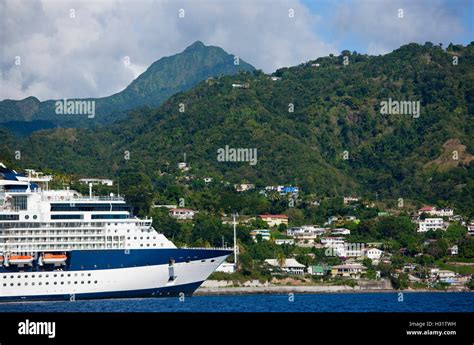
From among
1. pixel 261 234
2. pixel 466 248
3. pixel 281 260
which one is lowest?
pixel 281 260

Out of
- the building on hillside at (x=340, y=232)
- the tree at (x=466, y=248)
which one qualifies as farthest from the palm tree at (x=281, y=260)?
the tree at (x=466, y=248)

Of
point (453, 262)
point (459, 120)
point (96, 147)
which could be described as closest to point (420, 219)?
point (453, 262)

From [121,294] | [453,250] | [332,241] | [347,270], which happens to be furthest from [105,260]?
[453,250]

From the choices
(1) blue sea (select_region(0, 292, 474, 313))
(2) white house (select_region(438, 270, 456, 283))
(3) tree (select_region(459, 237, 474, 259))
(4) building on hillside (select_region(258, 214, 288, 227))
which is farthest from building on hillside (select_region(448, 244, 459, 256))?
(4) building on hillside (select_region(258, 214, 288, 227))

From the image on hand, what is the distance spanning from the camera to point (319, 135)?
13488 cm

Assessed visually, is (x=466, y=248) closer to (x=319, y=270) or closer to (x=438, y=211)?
(x=319, y=270)

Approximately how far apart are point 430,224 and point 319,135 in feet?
127

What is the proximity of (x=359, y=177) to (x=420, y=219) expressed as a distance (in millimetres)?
26266

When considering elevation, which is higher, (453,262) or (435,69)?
(435,69)

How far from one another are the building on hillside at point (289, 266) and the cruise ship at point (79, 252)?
88.0ft

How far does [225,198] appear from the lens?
101m

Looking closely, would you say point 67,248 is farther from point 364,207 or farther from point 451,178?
point 451,178

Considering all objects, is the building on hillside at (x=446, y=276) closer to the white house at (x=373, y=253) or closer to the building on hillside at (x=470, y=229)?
the white house at (x=373, y=253)

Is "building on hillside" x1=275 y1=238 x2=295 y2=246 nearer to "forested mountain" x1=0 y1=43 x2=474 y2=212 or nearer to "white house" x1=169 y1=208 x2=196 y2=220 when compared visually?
"white house" x1=169 y1=208 x2=196 y2=220
